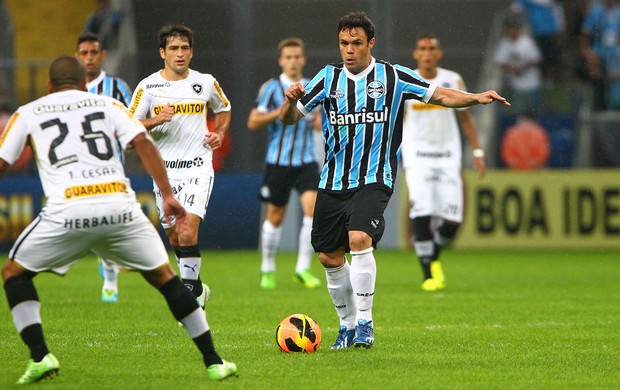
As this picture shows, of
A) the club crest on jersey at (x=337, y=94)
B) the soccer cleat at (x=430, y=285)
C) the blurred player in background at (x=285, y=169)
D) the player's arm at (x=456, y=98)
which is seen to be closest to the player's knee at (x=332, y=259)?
the club crest on jersey at (x=337, y=94)

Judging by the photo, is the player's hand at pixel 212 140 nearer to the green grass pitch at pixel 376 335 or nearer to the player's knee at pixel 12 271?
the green grass pitch at pixel 376 335

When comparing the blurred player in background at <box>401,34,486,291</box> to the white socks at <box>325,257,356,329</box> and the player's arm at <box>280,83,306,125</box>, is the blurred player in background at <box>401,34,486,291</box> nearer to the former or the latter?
the white socks at <box>325,257,356,329</box>

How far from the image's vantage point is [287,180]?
13.6 metres

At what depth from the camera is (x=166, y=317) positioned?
1032 centimetres

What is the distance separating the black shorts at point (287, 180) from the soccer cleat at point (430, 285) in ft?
5.57

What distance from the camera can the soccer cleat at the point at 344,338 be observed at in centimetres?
828

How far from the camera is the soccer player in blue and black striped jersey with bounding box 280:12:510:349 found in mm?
8242

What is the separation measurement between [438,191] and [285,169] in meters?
1.78

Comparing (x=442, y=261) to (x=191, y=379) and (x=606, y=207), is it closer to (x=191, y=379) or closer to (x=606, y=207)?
(x=606, y=207)

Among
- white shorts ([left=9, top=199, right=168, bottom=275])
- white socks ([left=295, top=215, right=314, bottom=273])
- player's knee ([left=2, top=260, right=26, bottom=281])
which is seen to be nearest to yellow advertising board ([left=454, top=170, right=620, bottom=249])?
white socks ([left=295, top=215, right=314, bottom=273])

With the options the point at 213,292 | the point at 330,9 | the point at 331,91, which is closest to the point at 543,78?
the point at 330,9

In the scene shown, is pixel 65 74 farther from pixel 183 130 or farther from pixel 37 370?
pixel 183 130

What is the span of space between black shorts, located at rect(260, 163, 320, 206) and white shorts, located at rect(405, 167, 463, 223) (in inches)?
44.4

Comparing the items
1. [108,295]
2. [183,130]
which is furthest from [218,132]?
[108,295]
